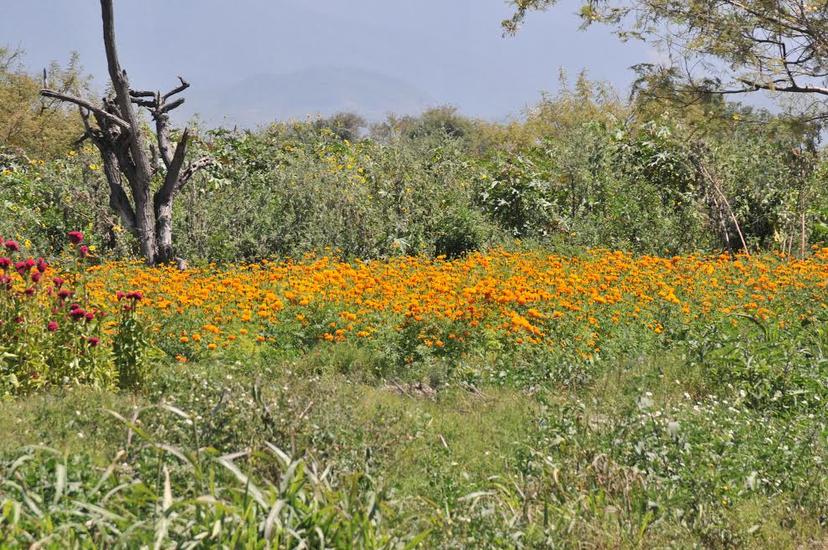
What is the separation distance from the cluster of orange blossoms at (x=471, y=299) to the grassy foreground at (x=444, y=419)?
0.03 m

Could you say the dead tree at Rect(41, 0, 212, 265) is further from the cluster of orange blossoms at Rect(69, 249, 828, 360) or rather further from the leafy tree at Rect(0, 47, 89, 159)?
the leafy tree at Rect(0, 47, 89, 159)

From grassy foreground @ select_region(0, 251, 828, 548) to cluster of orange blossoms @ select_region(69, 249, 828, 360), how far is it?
0.10ft

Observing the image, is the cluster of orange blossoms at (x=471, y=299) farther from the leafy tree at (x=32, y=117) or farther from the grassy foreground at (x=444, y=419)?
the leafy tree at (x=32, y=117)

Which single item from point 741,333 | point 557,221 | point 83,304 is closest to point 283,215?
point 557,221

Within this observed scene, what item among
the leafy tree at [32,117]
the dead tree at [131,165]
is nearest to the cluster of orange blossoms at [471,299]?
the dead tree at [131,165]

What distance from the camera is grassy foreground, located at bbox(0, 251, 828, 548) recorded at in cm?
289

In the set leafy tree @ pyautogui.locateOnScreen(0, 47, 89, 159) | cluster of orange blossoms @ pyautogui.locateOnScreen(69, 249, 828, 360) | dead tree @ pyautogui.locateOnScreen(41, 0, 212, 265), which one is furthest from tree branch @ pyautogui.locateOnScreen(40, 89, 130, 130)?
leafy tree @ pyautogui.locateOnScreen(0, 47, 89, 159)

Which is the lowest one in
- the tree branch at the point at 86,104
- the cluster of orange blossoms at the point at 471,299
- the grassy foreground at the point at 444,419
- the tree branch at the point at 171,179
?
the grassy foreground at the point at 444,419

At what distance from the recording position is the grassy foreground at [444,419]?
2.89 metres

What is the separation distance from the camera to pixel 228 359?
6.12m

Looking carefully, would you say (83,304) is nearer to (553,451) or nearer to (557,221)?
(553,451)

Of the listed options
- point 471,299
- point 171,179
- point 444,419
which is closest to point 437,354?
point 471,299

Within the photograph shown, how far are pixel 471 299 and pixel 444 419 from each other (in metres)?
1.94

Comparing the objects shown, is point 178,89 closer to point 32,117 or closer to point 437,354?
point 437,354
